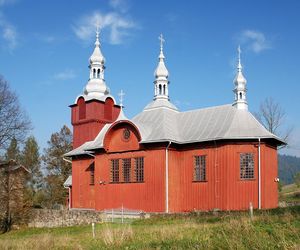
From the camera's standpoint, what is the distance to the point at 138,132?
26.6 m

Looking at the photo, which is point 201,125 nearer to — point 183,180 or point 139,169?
point 183,180

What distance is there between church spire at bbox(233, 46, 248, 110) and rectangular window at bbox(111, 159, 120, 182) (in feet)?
27.0

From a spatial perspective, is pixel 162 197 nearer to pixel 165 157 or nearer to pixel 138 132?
pixel 165 157

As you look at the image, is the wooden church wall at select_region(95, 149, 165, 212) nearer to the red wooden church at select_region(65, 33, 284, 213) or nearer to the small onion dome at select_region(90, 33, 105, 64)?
the red wooden church at select_region(65, 33, 284, 213)

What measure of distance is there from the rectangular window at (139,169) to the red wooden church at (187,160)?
48mm

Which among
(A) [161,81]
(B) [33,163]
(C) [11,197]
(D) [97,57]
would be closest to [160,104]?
(A) [161,81]

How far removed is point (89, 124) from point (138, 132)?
1022 cm

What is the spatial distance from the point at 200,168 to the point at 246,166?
108 inches

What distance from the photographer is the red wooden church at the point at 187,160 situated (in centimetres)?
2453

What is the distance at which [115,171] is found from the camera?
92.0 ft

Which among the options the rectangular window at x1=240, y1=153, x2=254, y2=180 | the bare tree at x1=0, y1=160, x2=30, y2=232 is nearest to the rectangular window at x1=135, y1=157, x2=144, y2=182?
the rectangular window at x1=240, y1=153, x2=254, y2=180

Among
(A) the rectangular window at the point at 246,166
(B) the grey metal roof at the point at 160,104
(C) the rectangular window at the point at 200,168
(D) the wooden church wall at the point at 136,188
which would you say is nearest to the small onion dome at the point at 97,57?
(B) the grey metal roof at the point at 160,104

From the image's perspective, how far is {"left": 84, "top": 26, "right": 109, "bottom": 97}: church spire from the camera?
37000mm

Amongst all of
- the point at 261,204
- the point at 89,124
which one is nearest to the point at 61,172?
the point at 89,124
